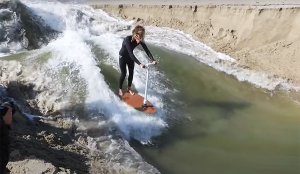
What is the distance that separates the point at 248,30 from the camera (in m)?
12.9

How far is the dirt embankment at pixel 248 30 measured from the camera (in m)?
12.4

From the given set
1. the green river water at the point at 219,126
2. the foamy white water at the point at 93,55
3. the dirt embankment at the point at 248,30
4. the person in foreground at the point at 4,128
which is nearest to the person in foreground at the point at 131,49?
the foamy white water at the point at 93,55

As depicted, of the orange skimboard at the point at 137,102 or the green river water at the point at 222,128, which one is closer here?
the green river water at the point at 222,128

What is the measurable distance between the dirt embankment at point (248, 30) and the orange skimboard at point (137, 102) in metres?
4.02

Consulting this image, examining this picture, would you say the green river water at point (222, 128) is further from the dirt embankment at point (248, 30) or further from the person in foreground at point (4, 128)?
the person in foreground at point (4, 128)

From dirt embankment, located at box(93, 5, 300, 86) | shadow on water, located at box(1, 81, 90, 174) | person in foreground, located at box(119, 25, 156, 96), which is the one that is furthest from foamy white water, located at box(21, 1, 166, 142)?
dirt embankment, located at box(93, 5, 300, 86)

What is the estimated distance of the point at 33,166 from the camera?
6098 millimetres

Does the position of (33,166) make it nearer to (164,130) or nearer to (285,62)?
(164,130)

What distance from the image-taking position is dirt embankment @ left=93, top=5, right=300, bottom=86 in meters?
12.4

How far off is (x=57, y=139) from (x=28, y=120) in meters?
0.74

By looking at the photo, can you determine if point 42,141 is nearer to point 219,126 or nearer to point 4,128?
point 4,128

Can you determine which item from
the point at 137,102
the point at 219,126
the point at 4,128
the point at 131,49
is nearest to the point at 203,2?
the point at 219,126

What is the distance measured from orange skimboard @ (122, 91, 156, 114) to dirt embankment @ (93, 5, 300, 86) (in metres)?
4.02

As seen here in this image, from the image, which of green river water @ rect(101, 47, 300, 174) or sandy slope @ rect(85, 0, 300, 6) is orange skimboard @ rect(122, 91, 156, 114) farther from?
sandy slope @ rect(85, 0, 300, 6)
